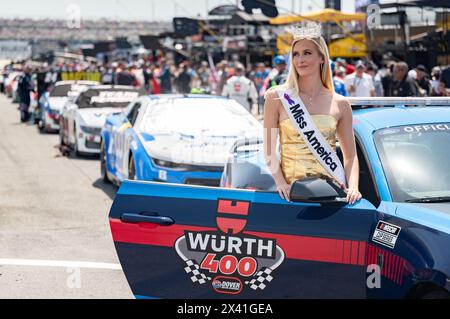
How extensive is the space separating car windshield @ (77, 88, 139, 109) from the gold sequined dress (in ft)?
39.2

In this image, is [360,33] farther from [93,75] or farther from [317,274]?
[317,274]

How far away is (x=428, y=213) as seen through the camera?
4.12 metres

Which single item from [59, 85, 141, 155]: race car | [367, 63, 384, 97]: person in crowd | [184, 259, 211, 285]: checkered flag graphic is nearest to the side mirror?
[184, 259, 211, 285]: checkered flag graphic

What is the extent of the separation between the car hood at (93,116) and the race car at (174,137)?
3.01 meters

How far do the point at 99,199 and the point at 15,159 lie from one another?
518 cm

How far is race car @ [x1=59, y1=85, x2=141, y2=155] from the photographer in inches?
613

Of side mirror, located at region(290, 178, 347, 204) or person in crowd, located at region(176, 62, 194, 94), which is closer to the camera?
side mirror, located at region(290, 178, 347, 204)

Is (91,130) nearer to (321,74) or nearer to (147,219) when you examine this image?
(321,74)

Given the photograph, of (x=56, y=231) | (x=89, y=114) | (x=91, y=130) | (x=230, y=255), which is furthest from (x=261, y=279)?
(x=89, y=114)

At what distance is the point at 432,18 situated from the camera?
15.6 meters

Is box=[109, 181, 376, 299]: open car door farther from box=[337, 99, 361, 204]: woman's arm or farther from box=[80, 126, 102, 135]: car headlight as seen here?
box=[80, 126, 102, 135]: car headlight

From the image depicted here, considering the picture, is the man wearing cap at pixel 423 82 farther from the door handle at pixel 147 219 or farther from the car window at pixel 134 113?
the door handle at pixel 147 219

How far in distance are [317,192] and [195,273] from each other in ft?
2.60
